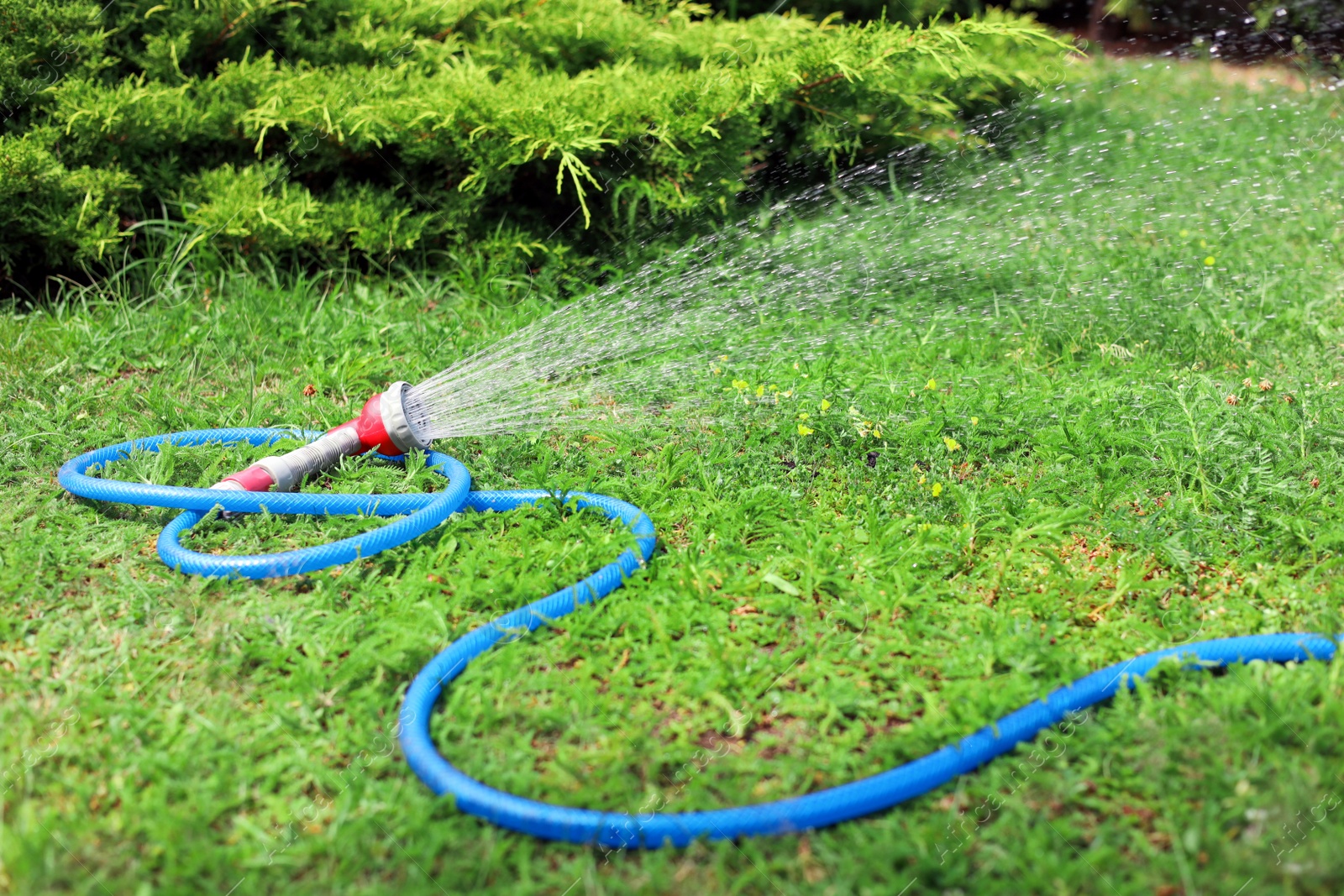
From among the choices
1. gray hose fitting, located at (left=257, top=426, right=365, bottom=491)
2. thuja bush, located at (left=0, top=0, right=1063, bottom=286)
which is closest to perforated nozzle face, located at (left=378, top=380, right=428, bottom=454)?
gray hose fitting, located at (left=257, top=426, right=365, bottom=491)

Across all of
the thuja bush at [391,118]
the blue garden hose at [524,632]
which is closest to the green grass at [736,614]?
the blue garden hose at [524,632]

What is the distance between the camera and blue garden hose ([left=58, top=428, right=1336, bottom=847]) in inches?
70.0

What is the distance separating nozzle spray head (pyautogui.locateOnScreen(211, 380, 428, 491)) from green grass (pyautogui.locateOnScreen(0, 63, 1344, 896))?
0.10m

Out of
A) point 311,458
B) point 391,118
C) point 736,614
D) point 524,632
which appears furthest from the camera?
point 391,118

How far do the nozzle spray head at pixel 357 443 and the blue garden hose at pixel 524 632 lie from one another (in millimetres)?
129

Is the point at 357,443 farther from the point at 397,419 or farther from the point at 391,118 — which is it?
the point at 391,118

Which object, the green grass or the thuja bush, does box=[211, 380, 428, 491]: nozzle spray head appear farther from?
the thuja bush

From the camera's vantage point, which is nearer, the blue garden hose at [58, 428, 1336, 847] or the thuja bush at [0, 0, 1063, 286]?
the blue garden hose at [58, 428, 1336, 847]

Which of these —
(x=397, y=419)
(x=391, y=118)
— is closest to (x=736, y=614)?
(x=397, y=419)

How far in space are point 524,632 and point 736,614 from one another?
51cm

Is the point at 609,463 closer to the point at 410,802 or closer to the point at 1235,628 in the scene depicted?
the point at 410,802

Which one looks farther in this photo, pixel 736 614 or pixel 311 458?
pixel 311 458

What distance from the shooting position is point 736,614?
2400 millimetres

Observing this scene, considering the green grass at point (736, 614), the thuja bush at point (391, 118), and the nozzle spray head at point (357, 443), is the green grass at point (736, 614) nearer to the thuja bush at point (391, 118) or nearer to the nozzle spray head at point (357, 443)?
the nozzle spray head at point (357, 443)
